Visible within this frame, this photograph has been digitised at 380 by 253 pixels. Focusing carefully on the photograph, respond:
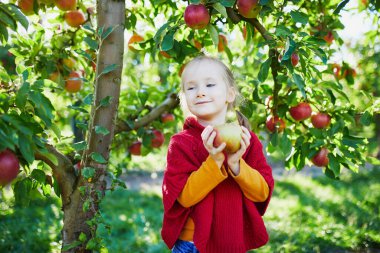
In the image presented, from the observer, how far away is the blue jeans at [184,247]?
157 centimetres

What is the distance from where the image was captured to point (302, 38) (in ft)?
5.90

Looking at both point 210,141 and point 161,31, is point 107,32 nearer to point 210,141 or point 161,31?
point 161,31

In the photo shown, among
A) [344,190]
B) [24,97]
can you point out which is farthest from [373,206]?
[24,97]

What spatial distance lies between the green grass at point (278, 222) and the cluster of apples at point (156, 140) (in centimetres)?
51

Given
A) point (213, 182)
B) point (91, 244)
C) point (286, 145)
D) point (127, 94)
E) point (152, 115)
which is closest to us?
point (213, 182)

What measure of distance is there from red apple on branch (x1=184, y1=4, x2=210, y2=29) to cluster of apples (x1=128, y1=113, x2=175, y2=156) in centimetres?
99

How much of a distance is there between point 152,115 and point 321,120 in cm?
93

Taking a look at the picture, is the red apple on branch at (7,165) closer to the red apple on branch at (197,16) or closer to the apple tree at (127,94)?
the apple tree at (127,94)

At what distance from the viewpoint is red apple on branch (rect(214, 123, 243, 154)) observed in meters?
1.36

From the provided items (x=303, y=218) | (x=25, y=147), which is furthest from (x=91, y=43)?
(x=303, y=218)

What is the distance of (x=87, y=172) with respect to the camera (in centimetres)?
178

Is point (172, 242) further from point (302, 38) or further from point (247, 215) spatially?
point (302, 38)

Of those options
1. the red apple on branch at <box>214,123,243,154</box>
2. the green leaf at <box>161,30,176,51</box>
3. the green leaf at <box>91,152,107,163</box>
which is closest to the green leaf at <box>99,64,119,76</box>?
the green leaf at <box>161,30,176,51</box>

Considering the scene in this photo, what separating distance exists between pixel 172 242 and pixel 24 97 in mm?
663
